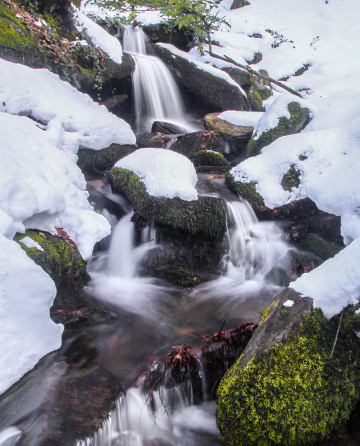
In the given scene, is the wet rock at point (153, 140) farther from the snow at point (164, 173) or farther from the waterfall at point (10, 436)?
the waterfall at point (10, 436)

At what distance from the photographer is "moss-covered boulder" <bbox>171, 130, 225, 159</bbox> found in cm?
763

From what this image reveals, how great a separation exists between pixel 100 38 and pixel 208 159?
15.3 feet

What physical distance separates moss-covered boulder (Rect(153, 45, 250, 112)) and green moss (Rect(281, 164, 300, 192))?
5.42m

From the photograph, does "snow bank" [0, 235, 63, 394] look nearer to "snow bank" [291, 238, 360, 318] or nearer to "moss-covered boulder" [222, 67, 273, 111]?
"snow bank" [291, 238, 360, 318]

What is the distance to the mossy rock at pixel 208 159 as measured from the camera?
A: 733 cm

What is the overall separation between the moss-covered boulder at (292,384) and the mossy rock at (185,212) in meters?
2.71

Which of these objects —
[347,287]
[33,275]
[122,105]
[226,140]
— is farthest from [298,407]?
[122,105]

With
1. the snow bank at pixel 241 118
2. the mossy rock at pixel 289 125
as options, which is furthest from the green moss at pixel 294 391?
the snow bank at pixel 241 118

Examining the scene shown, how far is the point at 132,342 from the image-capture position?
3.29 meters

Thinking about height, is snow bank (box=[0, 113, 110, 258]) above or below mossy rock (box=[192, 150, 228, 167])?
above

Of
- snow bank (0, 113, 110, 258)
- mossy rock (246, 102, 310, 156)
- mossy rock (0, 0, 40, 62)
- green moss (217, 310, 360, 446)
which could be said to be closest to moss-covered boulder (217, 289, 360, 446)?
green moss (217, 310, 360, 446)

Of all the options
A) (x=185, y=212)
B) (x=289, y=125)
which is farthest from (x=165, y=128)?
(x=185, y=212)

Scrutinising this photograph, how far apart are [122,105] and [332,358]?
8706 mm

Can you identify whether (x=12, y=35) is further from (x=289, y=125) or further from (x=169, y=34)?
(x=169, y=34)
